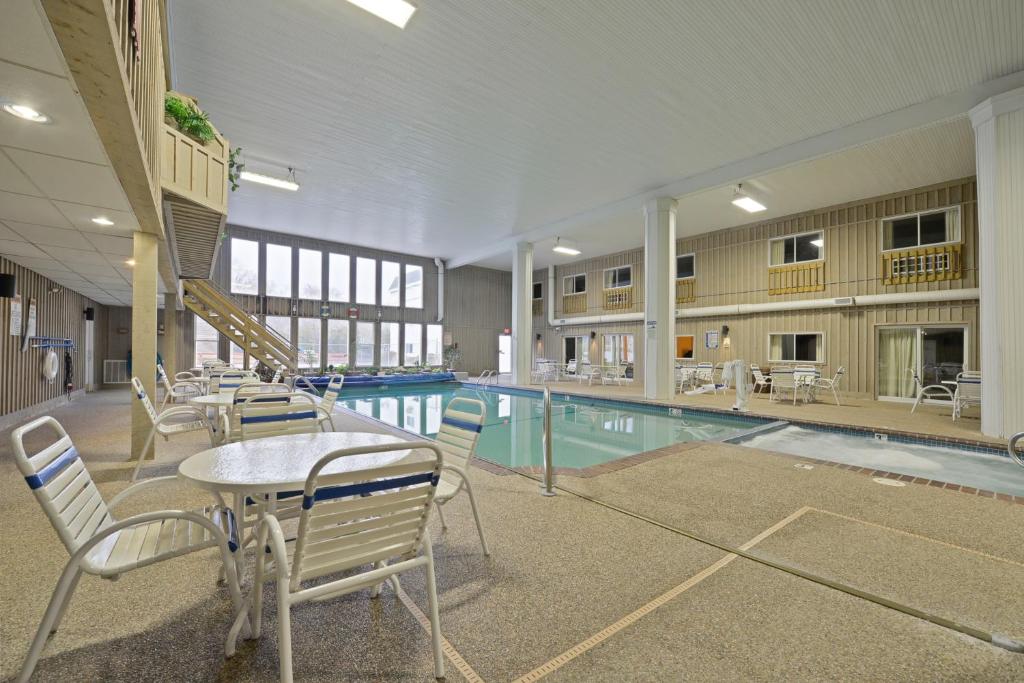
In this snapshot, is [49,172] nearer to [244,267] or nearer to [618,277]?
[244,267]

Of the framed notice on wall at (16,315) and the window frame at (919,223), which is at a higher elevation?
the window frame at (919,223)

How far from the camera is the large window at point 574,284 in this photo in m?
18.1

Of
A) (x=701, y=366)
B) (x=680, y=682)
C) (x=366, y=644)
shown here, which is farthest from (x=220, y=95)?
(x=701, y=366)

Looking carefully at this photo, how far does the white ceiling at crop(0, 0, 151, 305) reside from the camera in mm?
1903

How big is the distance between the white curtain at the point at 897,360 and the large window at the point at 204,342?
18.8m

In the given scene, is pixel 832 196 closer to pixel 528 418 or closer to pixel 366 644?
pixel 528 418

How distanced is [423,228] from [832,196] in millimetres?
10893

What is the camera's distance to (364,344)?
16.8m

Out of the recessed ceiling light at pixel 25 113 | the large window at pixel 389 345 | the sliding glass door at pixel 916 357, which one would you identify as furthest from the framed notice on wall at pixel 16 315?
the sliding glass door at pixel 916 357

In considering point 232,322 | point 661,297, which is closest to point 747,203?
point 661,297

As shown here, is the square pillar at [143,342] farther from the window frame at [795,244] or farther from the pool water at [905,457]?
the window frame at [795,244]

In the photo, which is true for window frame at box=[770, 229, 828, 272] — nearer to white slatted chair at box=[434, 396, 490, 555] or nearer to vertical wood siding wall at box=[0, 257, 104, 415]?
white slatted chair at box=[434, 396, 490, 555]

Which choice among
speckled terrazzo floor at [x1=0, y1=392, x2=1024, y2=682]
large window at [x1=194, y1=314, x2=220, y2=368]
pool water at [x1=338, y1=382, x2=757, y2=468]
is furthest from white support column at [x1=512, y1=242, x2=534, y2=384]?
speckled terrazzo floor at [x1=0, y1=392, x2=1024, y2=682]

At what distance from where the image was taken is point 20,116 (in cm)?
242
